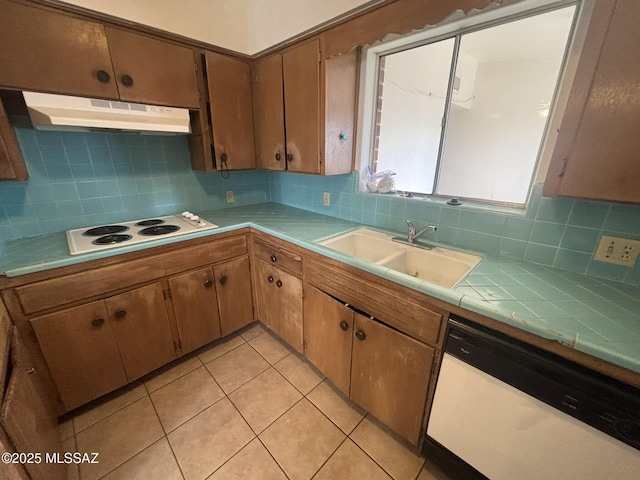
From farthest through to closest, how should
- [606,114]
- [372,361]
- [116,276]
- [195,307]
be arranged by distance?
[195,307] < [116,276] < [372,361] < [606,114]

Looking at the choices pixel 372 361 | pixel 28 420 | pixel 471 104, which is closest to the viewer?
pixel 28 420

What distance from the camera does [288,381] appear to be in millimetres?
1693

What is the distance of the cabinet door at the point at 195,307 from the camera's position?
164 cm

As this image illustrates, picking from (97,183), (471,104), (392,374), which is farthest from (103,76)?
(471,104)

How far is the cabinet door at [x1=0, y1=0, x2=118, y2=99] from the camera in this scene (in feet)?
3.68

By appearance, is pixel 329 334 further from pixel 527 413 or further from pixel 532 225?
pixel 532 225

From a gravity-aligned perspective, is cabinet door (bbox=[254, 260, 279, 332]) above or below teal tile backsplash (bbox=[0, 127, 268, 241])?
below

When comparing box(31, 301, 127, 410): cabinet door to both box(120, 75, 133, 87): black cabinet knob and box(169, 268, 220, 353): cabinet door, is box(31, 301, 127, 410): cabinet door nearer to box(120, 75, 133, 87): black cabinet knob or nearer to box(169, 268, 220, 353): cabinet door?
box(169, 268, 220, 353): cabinet door

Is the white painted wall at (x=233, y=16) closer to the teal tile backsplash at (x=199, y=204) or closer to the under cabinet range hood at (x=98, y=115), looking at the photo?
the under cabinet range hood at (x=98, y=115)

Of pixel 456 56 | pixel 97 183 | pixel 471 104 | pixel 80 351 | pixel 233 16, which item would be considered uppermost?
pixel 233 16

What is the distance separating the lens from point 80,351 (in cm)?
133

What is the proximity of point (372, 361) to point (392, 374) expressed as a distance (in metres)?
0.11

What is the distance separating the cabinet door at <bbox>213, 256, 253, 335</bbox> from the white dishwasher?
4.71 feet

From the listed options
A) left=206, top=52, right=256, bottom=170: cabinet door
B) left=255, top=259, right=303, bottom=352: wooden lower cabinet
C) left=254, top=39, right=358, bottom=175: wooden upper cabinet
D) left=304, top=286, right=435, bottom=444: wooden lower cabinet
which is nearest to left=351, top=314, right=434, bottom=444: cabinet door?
left=304, top=286, right=435, bottom=444: wooden lower cabinet
